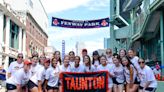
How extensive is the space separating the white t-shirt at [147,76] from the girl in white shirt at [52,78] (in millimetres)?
2717

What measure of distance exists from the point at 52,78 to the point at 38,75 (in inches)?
37.5

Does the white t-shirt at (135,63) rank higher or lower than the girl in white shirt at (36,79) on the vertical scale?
higher

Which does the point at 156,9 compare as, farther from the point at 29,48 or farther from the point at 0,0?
the point at 29,48

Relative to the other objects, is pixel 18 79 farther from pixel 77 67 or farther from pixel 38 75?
pixel 77 67

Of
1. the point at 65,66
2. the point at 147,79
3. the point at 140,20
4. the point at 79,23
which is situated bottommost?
the point at 147,79

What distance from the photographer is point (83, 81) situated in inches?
455

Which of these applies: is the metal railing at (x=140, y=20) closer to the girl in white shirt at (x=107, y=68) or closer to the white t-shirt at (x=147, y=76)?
the girl in white shirt at (x=107, y=68)

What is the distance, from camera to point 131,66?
10578 millimetres

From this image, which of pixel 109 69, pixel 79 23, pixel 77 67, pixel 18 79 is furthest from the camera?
pixel 79 23

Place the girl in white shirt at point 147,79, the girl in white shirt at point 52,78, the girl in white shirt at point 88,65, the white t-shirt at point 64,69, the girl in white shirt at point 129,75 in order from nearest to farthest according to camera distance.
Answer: the girl in white shirt at point 147,79 → the girl in white shirt at point 129,75 → the girl in white shirt at point 88,65 → the white t-shirt at point 64,69 → the girl in white shirt at point 52,78

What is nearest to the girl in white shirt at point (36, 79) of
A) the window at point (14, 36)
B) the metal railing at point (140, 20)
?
the metal railing at point (140, 20)

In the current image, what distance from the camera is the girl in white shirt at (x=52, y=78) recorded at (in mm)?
11750

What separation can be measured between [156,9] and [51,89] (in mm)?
17469

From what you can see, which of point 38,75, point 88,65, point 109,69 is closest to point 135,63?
point 109,69
